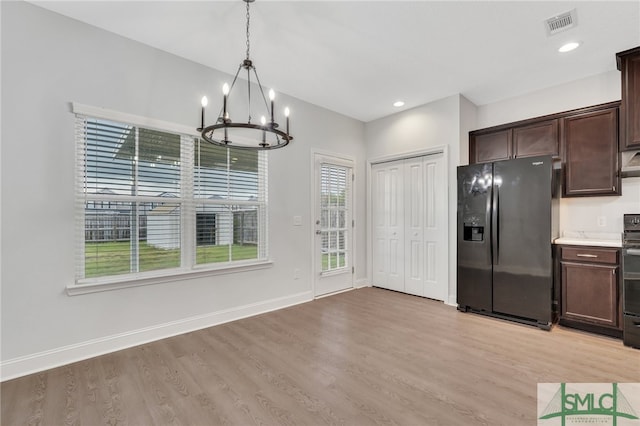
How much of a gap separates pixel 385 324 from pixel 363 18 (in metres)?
2.99

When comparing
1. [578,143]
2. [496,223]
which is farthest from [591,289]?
[578,143]

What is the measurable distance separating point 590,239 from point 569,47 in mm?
2069

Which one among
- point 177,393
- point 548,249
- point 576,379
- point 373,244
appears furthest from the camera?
point 373,244

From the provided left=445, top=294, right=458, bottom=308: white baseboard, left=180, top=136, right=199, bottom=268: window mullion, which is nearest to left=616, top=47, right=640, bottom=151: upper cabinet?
left=445, top=294, right=458, bottom=308: white baseboard

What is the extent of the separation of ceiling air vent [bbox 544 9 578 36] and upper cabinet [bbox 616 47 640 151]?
919 millimetres

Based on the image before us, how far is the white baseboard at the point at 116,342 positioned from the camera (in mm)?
2268

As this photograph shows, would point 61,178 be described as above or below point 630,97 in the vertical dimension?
below

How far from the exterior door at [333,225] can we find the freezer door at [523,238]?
6.84 feet

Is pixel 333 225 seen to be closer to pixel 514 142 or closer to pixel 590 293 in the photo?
pixel 514 142

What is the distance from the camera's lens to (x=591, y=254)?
3.02 meters

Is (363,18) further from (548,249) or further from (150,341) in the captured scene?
(150,341)

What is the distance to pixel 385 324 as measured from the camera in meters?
3.32

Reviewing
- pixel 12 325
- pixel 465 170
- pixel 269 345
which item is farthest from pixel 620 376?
pixel 12 325

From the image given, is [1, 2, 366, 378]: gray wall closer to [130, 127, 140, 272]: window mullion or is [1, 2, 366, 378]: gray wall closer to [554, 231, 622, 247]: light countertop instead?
[130, 127, 140, 272]: window mullion
